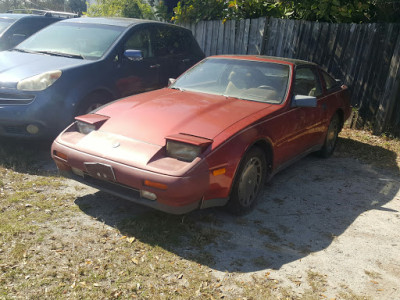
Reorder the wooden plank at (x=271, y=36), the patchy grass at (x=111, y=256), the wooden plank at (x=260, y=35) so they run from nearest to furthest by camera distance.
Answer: the patchy grass at (x=111, y=256)
the wooden plank at (x=271, y=36)
the wooden plank at (x=260, y=35)

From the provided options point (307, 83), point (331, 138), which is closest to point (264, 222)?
point (307, 83)

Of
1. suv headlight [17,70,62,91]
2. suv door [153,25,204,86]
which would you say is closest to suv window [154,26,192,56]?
suv door [153,25,204,86]

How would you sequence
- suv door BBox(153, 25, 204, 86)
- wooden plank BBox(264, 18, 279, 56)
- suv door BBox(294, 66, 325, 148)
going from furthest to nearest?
1. wooden plank BBox(264, 18, 279, 56)
2. suv door BBox(153, 25, 204, 86)
3. suv door BBox(294, 66, 325, 148)

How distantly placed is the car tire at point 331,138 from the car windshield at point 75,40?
361cm

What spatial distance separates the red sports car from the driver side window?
1.39 meters

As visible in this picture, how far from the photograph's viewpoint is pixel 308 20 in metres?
9.16

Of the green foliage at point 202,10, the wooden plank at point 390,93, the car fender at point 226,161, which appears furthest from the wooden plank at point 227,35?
the car fender at point 226,161

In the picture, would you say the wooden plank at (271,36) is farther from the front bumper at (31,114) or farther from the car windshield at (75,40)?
the front bumper at (31,114)

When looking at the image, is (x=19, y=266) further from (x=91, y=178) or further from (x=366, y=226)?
(x=366, y=226)

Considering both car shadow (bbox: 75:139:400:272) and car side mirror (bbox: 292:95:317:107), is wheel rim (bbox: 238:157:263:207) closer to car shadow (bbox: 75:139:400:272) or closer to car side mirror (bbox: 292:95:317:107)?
car shadow (bbox: 75:139:400:272)

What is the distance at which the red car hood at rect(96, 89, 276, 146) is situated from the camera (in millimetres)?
3701

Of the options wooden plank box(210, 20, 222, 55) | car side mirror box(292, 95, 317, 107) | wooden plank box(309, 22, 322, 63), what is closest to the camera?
car side mirror box(292, 95, 317, 107)

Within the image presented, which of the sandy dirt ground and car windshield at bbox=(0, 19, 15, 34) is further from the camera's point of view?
car windshield at bbox=(0, 19, 15, 34)

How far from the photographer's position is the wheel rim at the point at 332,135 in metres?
6.16
